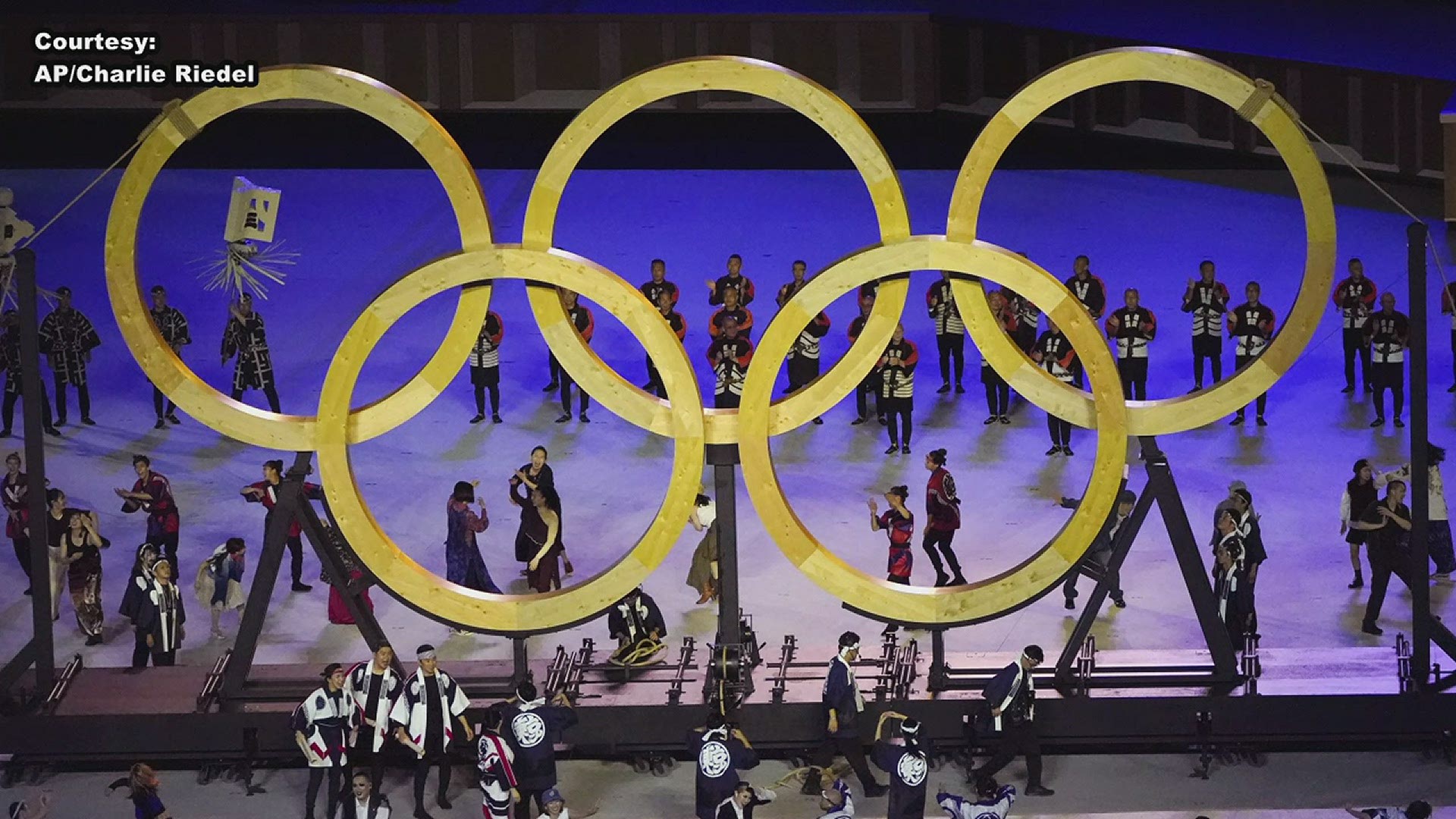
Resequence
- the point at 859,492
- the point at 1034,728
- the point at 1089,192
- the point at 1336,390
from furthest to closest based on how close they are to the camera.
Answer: the point at 1089,192, the point at 1336,390, the point at 859,492, the point at 1034,728

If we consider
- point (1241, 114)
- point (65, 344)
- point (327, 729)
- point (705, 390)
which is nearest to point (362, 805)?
point (327, 729)

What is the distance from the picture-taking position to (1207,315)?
88.5 ft

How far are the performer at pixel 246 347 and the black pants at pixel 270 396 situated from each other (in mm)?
66

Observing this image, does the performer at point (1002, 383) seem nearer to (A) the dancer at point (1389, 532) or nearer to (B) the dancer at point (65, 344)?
(A) the dancer at point (1389, 532)

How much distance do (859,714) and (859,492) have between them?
7009 millimetres

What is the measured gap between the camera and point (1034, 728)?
18312 mm

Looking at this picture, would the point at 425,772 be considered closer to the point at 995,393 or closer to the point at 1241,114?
the point at 1241,114

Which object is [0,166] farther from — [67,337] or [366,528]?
[366,528]

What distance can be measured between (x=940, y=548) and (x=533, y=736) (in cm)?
640

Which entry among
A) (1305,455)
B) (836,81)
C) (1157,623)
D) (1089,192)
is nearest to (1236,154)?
(1089,192)

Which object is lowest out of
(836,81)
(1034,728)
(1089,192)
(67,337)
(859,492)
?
(1034,728)

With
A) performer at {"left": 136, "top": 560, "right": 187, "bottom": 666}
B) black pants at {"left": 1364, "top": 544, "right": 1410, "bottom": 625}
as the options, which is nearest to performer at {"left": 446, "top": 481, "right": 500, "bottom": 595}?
performer at {"left": 136, "top": 560, "right": 187, "bottom": 666}

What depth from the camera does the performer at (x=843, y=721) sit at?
18.2 metres

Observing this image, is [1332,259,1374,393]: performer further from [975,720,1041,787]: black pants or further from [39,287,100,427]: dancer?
[39,287,100,427]: dancer
